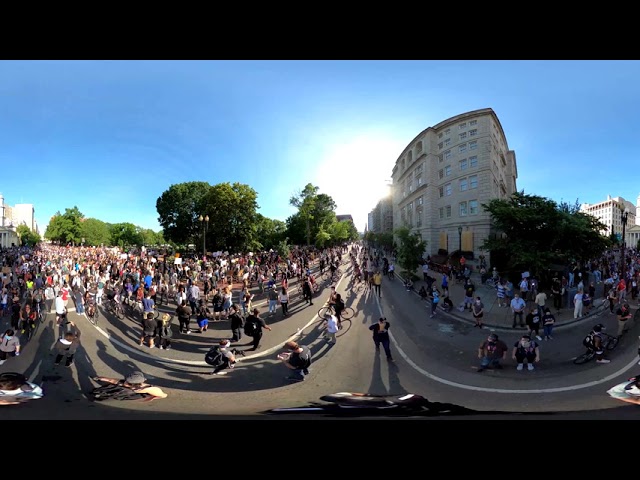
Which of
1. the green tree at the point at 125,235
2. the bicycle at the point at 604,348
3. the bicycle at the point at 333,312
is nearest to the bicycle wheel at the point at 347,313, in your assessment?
the bicycle at the point at 333,312

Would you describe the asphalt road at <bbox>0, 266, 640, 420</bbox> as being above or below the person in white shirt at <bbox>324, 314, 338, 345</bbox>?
below

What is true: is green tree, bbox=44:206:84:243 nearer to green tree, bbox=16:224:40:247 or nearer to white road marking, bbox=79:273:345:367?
green tree, bbox=16:224:40:247

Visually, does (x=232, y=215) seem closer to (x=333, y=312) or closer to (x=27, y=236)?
(x=333, y=312)

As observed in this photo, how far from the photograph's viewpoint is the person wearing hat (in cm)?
198

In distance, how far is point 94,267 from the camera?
98.3 inches

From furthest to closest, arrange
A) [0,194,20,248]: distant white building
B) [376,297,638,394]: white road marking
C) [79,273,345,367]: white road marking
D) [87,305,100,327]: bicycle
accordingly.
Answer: [0,194,20,248]: distant white building, [87,305,100,327]: bicycle, [79,273,345,367]: white road marking, [376,297,638,394]: white road marking

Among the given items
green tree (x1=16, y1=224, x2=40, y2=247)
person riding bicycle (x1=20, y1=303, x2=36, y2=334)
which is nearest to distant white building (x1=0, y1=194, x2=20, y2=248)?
green tree (x1=16, y1=224, x2=40, y2=247)

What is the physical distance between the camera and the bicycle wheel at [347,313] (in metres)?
2.08

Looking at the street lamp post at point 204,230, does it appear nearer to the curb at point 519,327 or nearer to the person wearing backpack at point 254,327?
the person wearing backpack at point 254,327

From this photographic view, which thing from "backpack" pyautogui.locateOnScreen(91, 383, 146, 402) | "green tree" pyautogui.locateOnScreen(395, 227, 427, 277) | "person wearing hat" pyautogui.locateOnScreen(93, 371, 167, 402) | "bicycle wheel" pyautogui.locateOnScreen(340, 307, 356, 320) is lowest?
"backpack" pyautogui.locateOnScreen(91, 383, 146, 402)

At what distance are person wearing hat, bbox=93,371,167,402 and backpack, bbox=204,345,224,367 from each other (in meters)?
0.43

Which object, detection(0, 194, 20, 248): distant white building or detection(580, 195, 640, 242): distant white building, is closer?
detection(580, 195, 640, 242): distant white building
